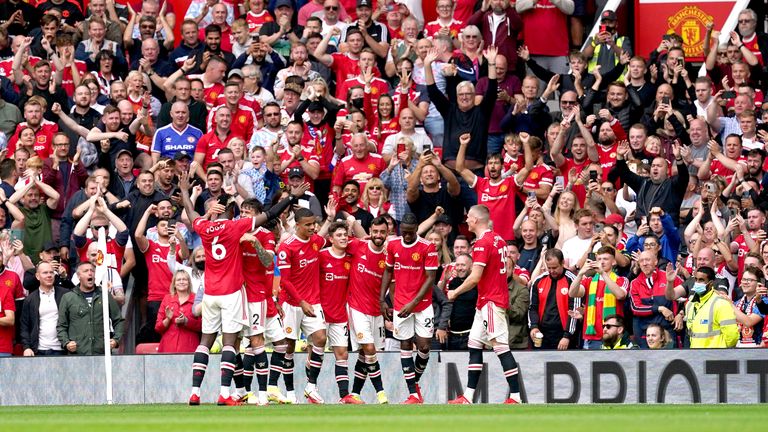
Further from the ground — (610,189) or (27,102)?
(27,102)

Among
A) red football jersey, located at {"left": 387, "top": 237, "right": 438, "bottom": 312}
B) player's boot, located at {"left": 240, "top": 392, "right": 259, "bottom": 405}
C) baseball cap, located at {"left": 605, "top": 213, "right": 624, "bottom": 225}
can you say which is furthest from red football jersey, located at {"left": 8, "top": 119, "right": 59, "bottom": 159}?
baseball cap, located at {"left": 605, "top": 213, "right": 624, "bottom": 225}

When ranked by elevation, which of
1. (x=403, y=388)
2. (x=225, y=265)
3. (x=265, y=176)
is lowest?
(x=403, y=388)

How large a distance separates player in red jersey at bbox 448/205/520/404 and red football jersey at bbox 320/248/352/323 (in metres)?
1.78

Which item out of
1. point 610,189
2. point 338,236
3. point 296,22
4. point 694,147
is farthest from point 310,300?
point 296,22

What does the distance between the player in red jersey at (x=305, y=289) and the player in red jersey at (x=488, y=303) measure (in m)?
1.93

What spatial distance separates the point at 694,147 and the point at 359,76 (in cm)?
530

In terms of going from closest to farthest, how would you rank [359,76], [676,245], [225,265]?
[225,265] → [676,245] → [359,76]

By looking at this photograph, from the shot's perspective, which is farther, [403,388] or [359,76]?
[359,76]

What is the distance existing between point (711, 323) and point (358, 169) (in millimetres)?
6007

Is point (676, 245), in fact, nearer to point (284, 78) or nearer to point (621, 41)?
point (621, 41)

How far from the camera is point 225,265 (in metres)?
18.5

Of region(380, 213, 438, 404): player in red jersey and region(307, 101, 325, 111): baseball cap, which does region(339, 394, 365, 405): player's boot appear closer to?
region(380, 213, 438, 404): player in red jersey

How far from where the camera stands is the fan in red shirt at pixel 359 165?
2325 centimetres

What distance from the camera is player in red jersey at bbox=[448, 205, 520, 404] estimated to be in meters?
18.7
